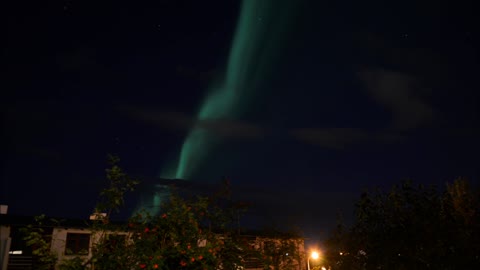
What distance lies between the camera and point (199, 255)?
8523 millimetres

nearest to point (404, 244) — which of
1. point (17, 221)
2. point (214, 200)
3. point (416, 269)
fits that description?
point (416, 269)

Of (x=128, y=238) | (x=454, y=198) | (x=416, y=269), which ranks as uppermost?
(x=454, y=198)

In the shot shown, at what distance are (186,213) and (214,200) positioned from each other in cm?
291

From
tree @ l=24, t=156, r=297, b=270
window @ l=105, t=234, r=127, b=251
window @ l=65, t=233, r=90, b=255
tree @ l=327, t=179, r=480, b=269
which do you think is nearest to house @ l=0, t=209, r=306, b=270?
window @ l=65, t=233, r=90, b=255

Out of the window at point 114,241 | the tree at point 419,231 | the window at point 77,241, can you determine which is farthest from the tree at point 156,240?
the window at point 77,241

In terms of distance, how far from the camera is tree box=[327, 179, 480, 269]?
13656mm

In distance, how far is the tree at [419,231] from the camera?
13656 millimetres

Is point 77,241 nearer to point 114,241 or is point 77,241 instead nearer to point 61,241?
point 61,241

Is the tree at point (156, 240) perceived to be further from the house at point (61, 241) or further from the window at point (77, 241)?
the window at point (77, 241)

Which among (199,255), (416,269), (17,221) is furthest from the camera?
(17,221)

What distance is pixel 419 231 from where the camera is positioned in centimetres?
1448

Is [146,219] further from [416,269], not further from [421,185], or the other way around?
[421,185]

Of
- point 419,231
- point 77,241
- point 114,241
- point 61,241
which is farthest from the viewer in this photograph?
point 77,241

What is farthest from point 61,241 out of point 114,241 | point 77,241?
point 114,241
